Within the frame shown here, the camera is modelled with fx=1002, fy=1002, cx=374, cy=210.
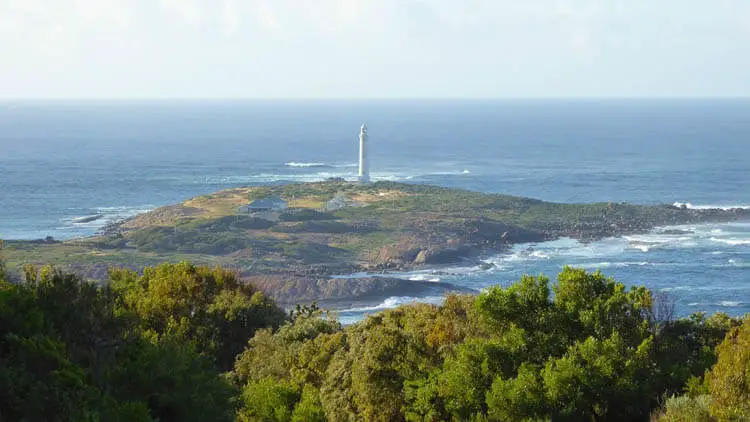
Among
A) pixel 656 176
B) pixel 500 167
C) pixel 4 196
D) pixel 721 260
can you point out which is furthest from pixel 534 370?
pixel 500 167

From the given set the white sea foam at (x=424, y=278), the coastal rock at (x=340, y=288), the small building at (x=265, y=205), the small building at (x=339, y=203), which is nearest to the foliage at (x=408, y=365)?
the coastal rock at (x=340, y=288)

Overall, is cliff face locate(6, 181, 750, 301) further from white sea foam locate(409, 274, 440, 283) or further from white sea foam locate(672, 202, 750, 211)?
white sea foam locate(409, 274, 440, 283)

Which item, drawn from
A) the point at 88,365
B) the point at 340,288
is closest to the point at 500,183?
the point at 340,288

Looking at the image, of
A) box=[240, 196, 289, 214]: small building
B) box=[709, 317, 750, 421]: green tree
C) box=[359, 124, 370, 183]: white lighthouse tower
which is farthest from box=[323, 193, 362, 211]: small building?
box=[709, 317, 750, 421]: green tree

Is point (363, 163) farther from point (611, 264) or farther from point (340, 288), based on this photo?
point (340, 288)

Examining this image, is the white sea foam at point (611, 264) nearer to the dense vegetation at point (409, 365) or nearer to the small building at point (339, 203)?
the small building at point (339, 203)
